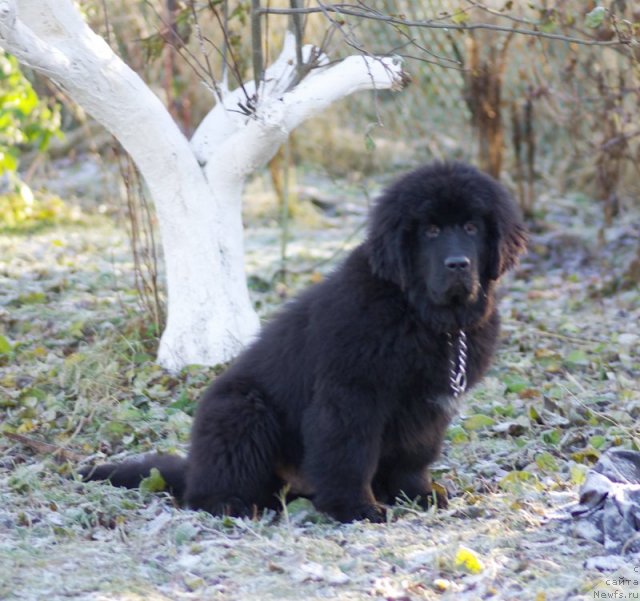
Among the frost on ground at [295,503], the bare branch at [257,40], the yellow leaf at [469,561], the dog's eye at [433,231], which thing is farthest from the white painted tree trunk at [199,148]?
the yellow leaf at [469,561]

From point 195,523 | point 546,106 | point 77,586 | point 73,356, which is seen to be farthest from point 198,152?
point 546,106

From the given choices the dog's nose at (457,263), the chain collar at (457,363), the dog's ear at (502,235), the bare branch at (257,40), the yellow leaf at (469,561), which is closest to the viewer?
the yellow leaf at (469,561)

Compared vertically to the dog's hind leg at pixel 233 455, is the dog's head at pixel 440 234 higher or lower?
higher

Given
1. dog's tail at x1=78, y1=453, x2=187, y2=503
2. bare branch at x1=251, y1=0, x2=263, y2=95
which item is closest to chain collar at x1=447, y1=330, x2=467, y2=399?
dog's tail at x1=78, y1=453, x2=187, y2=503

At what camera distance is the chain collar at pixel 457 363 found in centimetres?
462

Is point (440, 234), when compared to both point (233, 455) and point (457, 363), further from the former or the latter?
point (233, 455)

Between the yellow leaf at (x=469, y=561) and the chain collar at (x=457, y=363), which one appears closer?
the yellow leaf at (x=469, y=561)

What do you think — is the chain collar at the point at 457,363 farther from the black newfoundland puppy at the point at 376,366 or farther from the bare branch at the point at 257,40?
the bare branch at the point at 257,40

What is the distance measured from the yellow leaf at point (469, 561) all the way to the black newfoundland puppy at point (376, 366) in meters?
0.81

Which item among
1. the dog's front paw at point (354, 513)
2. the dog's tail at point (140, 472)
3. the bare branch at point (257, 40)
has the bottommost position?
the dog's front paw at point (354, 513)

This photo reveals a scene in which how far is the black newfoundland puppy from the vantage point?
455cm

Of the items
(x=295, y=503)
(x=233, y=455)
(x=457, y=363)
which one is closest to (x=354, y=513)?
(x=295, y=503)

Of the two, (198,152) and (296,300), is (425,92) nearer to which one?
(198,152)

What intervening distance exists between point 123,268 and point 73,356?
2.71m
